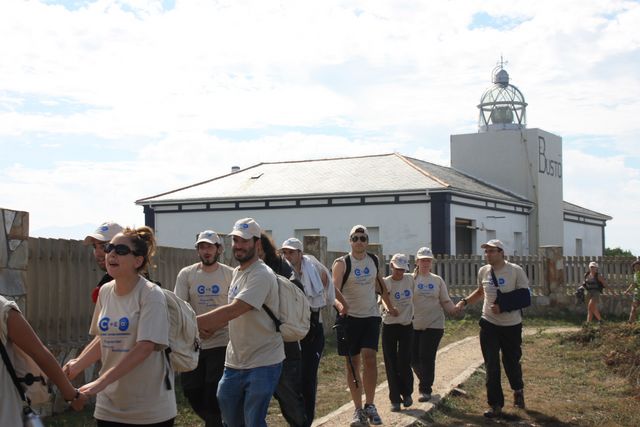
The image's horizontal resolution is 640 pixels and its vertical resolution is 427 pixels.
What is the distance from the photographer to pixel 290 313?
256 inches

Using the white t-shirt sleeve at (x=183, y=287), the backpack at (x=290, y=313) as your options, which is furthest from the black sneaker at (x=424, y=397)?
the backpack at (x=290, y=313)

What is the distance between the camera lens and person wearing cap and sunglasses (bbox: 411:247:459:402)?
423 inches

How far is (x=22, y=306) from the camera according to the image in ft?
29.0

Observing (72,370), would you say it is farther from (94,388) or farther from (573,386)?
(573,386)

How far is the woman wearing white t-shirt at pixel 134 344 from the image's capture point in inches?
198

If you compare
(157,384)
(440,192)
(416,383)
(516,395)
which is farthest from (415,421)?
(440,192)

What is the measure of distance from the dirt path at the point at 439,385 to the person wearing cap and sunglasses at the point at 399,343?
191 mm

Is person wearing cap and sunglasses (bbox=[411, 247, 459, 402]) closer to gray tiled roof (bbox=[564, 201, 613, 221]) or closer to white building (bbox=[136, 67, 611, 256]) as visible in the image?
white building (bbox=[136, 67, 611, 256])

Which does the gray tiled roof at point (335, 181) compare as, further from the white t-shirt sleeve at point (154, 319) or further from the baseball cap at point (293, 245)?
the white t-shirt sleeve at point (154, 319)

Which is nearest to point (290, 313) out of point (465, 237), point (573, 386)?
point (573, 386)

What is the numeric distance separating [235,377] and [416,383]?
604 centimetres

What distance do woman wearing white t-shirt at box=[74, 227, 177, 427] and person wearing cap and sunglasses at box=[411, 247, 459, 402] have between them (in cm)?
595

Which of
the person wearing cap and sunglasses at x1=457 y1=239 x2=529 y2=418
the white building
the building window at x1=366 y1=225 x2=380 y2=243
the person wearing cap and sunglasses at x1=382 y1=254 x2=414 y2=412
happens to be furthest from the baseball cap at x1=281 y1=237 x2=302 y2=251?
the building window at x1=366 y1=225 x2=380 y2=243

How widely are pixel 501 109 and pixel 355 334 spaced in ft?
109
